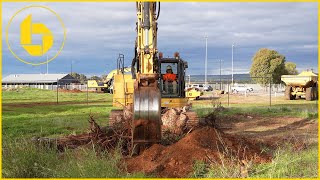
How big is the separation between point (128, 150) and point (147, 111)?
1030mm

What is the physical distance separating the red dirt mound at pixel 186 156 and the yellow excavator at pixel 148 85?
0.84 metres

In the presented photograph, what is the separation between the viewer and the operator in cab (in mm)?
19641

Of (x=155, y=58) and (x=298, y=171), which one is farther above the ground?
(x=155, y=58)

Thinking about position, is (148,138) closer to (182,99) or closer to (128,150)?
(128,150)

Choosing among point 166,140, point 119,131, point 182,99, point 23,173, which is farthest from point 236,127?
point 23,173

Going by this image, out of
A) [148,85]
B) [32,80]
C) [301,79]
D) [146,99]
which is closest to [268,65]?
[301,79]

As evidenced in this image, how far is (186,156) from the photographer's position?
972 centimetres

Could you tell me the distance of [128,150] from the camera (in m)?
11.4

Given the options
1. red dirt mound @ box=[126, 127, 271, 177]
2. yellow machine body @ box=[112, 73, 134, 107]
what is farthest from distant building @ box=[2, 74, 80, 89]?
red dirt mound @ box=[126, 127, 271, 177]

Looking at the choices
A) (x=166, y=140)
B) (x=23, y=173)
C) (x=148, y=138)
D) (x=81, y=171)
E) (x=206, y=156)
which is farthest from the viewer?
(x=166, y=140)

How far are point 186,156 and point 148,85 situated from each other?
3.21 m

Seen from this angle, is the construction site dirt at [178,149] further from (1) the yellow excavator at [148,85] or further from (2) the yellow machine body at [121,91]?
(2) the yellow machine body at [121,91]

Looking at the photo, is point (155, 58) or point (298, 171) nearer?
point (298, 171)

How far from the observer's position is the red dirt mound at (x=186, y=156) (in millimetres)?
9266
